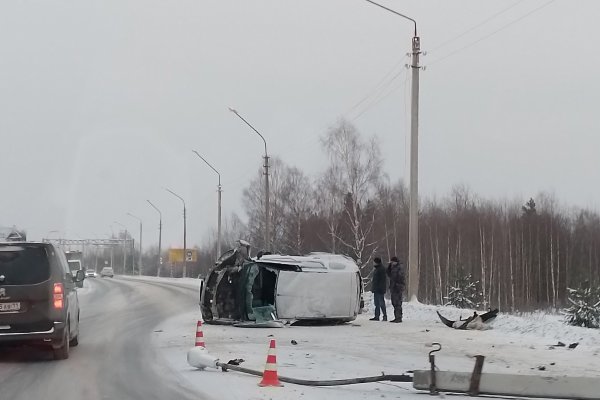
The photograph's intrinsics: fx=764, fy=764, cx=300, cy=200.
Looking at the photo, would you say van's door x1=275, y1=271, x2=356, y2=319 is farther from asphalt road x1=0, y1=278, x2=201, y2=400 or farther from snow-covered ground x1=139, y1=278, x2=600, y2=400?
asphalt road x1=0, y1=278, x2=201, y2=400

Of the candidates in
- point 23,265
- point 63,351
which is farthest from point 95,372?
point 23,265

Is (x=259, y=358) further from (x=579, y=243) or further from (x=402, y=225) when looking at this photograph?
(x=579, y=243)

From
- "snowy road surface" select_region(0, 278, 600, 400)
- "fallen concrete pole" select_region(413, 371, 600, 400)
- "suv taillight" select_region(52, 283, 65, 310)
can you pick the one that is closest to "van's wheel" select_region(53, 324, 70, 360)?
"snowy road surface" select_region(0, 278, 600, 400)

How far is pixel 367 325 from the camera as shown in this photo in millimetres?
19578

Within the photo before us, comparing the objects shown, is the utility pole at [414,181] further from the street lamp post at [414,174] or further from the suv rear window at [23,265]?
the suv rear window at [23,265]

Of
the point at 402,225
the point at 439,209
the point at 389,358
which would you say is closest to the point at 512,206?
the point at 439,209

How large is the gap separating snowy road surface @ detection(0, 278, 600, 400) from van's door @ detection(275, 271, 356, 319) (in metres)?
0.43

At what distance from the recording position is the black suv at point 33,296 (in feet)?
38.2

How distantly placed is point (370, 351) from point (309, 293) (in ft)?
17.6

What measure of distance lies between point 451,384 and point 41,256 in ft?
22.5

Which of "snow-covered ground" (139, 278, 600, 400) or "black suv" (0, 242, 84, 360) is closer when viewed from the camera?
"snow-covered ground" (139, 278, 600, 400)

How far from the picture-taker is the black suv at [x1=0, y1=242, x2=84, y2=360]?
11.6 m

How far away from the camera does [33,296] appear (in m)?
11.7

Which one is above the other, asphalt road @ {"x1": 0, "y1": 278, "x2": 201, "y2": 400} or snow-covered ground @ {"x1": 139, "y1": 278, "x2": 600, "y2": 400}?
snow-covered ground @ {"x1": 139, "y1": 278, "x2": 600, "y2": 400}
